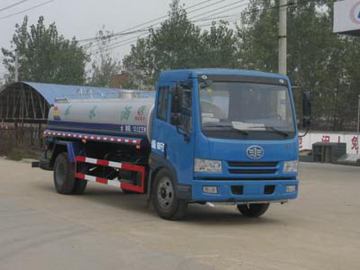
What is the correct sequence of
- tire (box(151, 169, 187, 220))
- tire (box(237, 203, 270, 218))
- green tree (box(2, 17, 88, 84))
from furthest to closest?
green tree (box(2, 17, 88, 84)), tire (box(237, 203, 270, 218)), tire (box(151, 169, 187, 220))

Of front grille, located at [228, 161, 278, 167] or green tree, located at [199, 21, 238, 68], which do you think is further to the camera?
green tree, located at [199, 21, 238, 68]

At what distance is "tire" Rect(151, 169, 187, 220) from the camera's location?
12031mm

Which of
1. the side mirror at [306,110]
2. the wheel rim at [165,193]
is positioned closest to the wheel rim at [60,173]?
the wheel rim at [165,193]

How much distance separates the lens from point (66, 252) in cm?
912

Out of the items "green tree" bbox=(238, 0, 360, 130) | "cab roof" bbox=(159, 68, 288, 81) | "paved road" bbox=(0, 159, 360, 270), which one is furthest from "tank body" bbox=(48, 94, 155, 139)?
"green tree" bbox=(238, 0, 360, 130)

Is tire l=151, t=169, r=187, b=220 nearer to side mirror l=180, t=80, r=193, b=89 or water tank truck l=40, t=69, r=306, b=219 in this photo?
water tank truck l=40, t=69, r=306, b=219

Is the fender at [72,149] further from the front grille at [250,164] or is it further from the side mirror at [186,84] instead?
the front grille at [250,164]

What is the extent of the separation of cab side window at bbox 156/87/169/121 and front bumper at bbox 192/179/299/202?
5.20ft

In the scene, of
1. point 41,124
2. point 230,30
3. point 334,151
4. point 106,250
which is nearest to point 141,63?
point 230,30

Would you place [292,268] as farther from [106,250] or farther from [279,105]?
[279,105]

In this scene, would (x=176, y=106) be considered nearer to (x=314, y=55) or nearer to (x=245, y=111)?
(x=245, y=111)

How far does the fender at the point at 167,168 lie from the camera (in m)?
11.7

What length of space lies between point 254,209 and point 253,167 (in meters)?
1.70

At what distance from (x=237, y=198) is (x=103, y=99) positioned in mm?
5333
